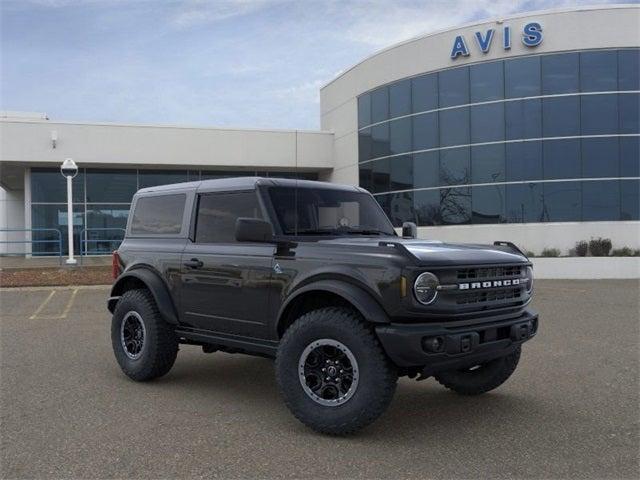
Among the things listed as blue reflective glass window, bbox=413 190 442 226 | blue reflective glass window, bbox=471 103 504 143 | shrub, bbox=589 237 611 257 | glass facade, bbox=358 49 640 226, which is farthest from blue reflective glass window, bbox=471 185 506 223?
shrub, bbox=589 237 611 257

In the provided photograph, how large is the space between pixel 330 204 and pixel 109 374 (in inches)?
117

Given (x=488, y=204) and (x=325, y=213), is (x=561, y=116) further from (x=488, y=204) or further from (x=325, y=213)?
(x=325, y=213)

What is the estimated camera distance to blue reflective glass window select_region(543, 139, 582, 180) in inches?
836

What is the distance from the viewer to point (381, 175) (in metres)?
26.0

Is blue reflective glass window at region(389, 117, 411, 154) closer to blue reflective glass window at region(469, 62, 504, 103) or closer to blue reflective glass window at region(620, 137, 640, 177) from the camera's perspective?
blue reflective glass window at region(469, 62, 504, 103)

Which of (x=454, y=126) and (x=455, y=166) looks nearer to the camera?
(x=455, y=166)

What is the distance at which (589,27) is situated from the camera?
69.8 feet

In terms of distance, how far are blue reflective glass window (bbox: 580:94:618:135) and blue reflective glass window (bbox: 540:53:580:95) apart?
73cm

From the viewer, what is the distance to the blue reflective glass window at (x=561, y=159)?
69.7 ft

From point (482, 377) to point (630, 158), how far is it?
1835 cm

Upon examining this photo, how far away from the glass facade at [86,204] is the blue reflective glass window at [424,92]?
1097 centimetres

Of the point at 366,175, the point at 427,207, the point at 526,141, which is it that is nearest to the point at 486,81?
the point at 526,141

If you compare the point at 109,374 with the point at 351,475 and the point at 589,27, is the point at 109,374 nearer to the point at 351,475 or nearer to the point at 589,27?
the point at 351,475

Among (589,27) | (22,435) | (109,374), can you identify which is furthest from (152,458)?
(589,27)
